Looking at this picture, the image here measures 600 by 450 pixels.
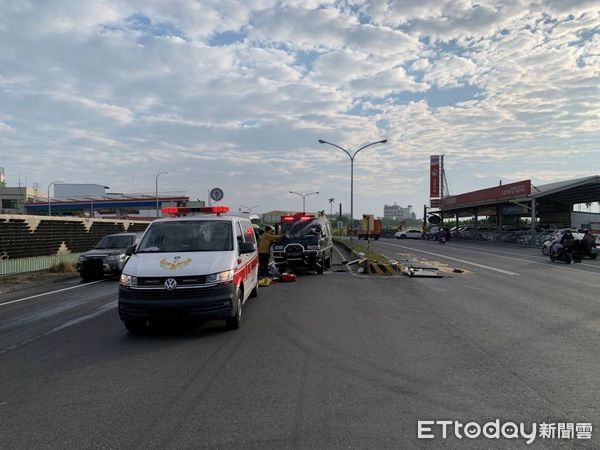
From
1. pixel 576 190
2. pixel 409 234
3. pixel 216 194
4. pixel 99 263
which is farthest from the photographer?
pixel 409 234

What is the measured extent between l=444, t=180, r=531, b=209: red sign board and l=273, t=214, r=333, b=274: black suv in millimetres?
29441

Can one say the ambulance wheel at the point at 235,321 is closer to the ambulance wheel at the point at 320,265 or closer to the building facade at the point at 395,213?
the ambulance wheel at the point at 320,265

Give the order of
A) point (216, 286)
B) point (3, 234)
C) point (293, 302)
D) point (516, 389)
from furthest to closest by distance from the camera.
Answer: point (3, 234) < point (293, 302) < point (216, 286) < point (516, 389)

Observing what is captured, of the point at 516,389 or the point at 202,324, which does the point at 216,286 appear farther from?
the point at 516,389

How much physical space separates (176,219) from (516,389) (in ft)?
21.2

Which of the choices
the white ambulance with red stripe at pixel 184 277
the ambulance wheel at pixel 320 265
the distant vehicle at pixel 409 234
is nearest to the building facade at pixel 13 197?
the distant vehicle at pixel 409 234

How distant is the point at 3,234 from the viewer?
61.8 feet

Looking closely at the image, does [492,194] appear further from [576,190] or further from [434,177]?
[434,177]

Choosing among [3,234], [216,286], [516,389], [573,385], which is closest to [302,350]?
[216,286]

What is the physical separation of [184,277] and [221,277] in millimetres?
566

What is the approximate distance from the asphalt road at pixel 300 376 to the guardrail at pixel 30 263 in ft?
30.8

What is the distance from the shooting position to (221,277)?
752 centimetres

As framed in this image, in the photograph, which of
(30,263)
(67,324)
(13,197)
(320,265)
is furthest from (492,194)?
(13,197)

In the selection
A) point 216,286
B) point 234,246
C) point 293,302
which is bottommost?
point 293,302
